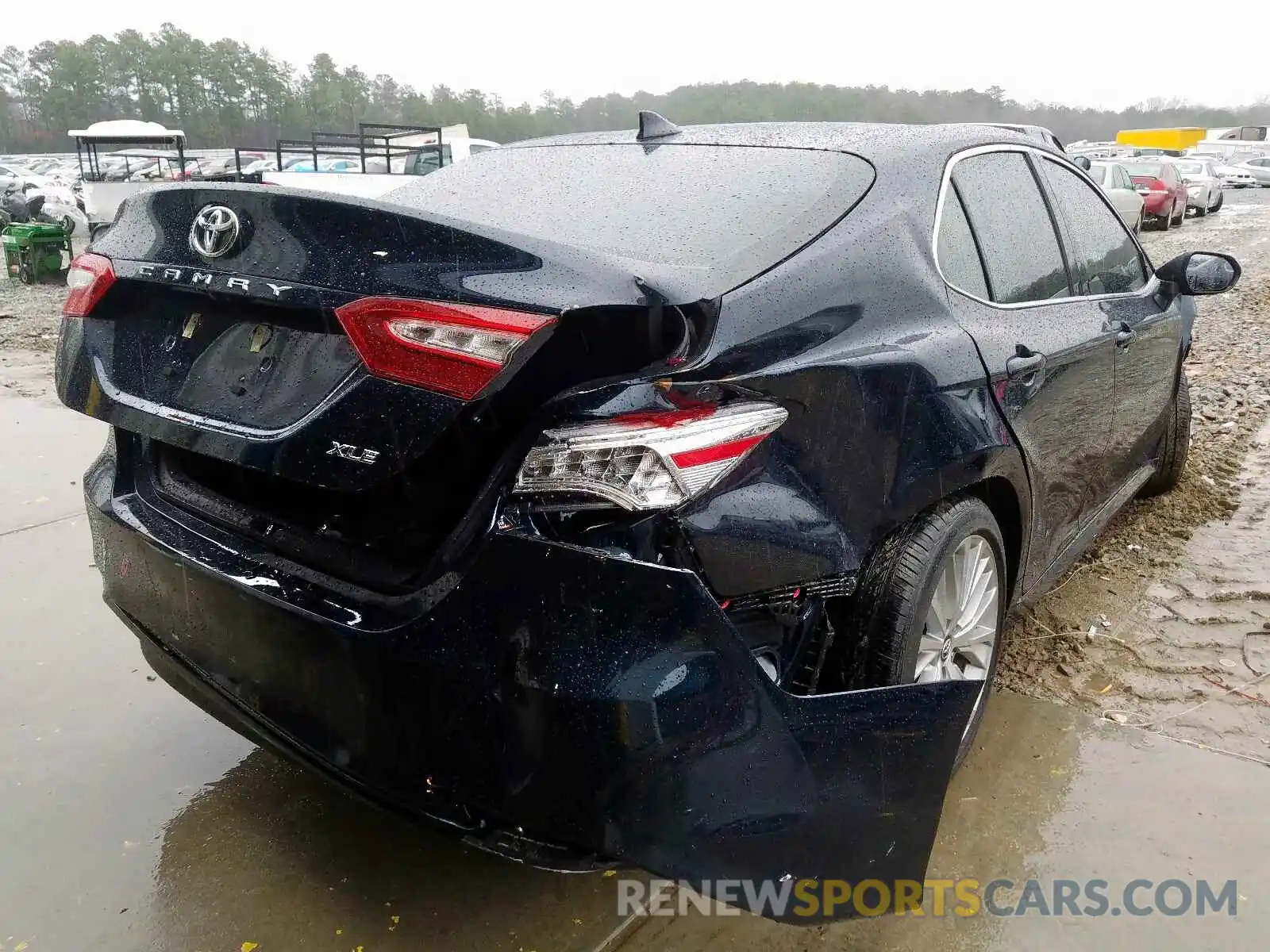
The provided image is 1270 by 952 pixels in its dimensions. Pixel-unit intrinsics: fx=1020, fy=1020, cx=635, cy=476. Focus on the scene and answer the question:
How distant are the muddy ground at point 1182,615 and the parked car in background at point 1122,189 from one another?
522 inches

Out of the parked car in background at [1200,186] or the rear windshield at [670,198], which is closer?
the rear windshield at [670,198]

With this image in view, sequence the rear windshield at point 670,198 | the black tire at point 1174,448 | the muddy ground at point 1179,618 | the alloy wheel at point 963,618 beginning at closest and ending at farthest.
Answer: the rear windshield at point 670,198
the alloy wheel at point 963,618
the muddy ground at point 1179,618
the black tire at point 1174,448

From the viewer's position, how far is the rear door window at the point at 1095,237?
3.13 m

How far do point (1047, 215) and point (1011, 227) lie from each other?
1.09 ft

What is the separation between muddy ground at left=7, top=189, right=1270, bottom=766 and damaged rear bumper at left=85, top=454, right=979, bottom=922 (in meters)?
1.45

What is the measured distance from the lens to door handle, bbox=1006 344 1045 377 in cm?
240

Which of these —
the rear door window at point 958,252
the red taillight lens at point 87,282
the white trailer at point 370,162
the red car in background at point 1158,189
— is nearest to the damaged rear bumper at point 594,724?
the red taillight lens at point 87,282

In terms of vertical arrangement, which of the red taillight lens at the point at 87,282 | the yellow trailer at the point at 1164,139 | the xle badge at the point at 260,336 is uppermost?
the yellow trailer at the point at 1164,139

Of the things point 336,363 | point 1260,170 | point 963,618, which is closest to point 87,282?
point 336,363

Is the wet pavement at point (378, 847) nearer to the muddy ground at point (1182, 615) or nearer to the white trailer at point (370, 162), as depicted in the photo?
the muddy ground at point (1182, 615)

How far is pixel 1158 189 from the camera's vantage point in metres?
20.2

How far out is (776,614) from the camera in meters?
1.84

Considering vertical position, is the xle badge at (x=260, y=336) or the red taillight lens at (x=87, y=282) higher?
→ the red taillight lens at (x=87, y=282)

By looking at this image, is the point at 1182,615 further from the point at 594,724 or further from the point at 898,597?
the point at 594,724
